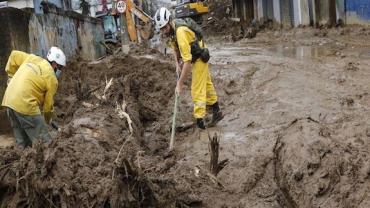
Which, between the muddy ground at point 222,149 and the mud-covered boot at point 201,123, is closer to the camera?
the muddy ground at point 222,149

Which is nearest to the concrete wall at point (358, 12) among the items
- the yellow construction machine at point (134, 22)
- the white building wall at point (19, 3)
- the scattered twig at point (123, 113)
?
the yellow construction machine at point (134, 22)

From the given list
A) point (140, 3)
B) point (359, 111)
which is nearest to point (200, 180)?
point (359, 111)

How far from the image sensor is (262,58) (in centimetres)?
1245

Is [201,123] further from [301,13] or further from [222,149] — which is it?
[301,13]

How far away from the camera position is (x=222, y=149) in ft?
19.1

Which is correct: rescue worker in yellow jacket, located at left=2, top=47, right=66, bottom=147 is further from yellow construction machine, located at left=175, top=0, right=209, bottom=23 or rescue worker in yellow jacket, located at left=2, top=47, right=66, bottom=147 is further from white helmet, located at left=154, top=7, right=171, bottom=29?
yellow construction machine, located at left=175, top=0, right=209, bottom=23

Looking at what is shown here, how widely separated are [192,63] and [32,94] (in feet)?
7.60

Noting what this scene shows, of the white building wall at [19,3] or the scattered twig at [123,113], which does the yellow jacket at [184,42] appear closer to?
the scattered twig at [123,113]

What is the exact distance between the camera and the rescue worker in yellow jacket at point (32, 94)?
5875 mm

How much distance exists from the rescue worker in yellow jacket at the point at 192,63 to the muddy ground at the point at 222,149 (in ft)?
1.00

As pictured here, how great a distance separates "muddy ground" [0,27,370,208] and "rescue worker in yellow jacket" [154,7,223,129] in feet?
1.00

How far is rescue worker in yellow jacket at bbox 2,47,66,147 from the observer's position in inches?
231

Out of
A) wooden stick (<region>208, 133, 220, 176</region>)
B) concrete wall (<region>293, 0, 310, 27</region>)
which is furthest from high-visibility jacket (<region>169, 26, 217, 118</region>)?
concrete wall (<region>293, 0, 310, 27</region>)

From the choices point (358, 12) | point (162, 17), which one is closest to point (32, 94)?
point (162, 17)
